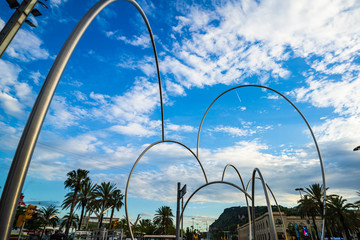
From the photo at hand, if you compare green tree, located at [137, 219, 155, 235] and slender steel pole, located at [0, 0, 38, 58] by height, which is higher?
slender steel pole, located at [0, 0, 38, 58]

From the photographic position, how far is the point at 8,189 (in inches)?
110

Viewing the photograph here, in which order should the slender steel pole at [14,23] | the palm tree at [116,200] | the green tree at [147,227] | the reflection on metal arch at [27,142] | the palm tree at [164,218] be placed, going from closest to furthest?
1. the reflection on metal arch at [27,142]
2. the slender steel pole at [14,23]
3. the palm tree at [116,200]
4. the palm tree at [164,218]
5. the green tree at [147,227]

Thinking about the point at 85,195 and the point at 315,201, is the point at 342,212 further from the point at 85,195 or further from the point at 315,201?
the point at 85,195

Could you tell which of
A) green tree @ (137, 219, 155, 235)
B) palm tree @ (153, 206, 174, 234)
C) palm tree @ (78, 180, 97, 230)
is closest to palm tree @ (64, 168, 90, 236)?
palm tree @ (78, 180, 97, 230)

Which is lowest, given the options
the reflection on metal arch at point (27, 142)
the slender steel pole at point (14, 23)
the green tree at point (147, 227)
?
the green tree at point (147, 227)

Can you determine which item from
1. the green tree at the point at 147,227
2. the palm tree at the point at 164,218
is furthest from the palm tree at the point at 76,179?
the green tree at the point at 147,227

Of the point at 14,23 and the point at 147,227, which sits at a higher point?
the point at 14,23

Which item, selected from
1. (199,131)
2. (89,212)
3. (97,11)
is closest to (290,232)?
(89,212)

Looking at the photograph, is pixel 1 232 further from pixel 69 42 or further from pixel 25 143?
pixel 69 42

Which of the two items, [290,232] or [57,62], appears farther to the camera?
[290,232]

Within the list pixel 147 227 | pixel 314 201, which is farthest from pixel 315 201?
pixel 147 227

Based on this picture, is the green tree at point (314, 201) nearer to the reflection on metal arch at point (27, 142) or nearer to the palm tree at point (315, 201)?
the palm tree at point (315, 201)

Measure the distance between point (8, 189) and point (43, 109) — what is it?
123cm

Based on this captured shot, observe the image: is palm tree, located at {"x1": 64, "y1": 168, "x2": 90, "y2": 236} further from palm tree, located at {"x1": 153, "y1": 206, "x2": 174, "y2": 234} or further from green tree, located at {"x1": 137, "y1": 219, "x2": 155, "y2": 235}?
green tree, located at {"x1": 137, "y1": 219, "x2": 155, "y2": 235}
